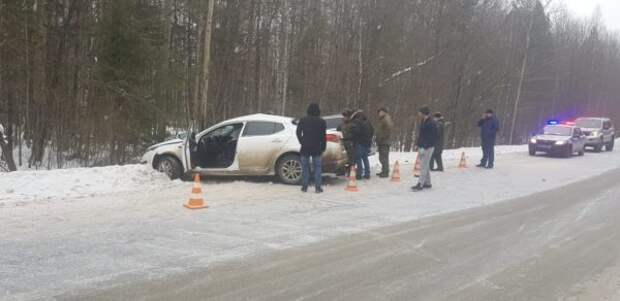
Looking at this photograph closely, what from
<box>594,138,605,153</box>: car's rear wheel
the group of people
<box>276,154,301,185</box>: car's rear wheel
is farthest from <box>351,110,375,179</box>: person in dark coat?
<box>594,138,605,153</box>: car's rear wheel

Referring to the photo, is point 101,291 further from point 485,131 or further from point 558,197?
point 485,131

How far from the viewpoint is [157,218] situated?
25.5ft

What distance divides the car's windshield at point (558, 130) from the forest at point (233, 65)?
8.16 meters

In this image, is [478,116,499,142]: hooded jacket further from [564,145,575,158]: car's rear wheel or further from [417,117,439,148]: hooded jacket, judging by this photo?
[564,145,575,158]: car's rear wheel

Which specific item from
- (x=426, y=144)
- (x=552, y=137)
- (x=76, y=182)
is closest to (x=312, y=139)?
(x=426, y=144)

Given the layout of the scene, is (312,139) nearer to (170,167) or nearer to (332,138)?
(332,138)

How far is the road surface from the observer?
190 inches

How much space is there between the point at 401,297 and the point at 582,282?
6.78 ft

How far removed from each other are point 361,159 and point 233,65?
62.8 feet

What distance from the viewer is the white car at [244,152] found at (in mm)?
11516

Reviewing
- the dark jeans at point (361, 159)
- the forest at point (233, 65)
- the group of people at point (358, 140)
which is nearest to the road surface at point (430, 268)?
the group of people at point (358, 140)

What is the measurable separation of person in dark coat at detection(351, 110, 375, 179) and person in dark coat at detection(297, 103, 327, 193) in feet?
6.77

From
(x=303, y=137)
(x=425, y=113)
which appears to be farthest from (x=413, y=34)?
(x=303, y=137)

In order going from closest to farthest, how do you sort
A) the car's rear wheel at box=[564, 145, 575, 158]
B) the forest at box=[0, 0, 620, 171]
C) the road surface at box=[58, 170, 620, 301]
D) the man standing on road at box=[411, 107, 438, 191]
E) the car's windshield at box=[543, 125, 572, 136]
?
1. the road surface at box=[58, 170, 620, 301]
2. the man standing on road at box=[411, 107, 438, 191]
3. the forest at box=[0, 0, 620, 171]
4. the car's rear wheel at box=[564, 145, 575, 158]
5. the car's windshield at box=[543, 125, 572, 136]
